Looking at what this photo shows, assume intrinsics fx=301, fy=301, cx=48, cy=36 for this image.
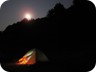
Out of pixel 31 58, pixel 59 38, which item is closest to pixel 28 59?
pixel 31 58

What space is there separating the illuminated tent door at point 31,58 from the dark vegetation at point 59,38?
2.3 inches

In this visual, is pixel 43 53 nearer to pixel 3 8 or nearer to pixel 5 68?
pixel 5 68

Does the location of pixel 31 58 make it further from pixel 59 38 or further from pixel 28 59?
pixel 59 38

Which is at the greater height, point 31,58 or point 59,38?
point 59,38

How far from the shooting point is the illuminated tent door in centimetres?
482

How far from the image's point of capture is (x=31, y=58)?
16.1ft

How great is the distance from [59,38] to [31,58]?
563 millimetres

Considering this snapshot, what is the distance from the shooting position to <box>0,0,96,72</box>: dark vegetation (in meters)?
4.77

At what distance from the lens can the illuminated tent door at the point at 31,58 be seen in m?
4.82

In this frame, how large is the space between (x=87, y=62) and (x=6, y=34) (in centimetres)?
140

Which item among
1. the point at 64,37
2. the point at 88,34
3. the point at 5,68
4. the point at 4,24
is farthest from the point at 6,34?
the point at 88,34

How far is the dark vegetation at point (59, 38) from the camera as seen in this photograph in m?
4.77

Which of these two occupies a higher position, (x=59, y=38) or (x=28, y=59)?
(x=59, y=38)

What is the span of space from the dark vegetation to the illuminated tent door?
0.06 m
